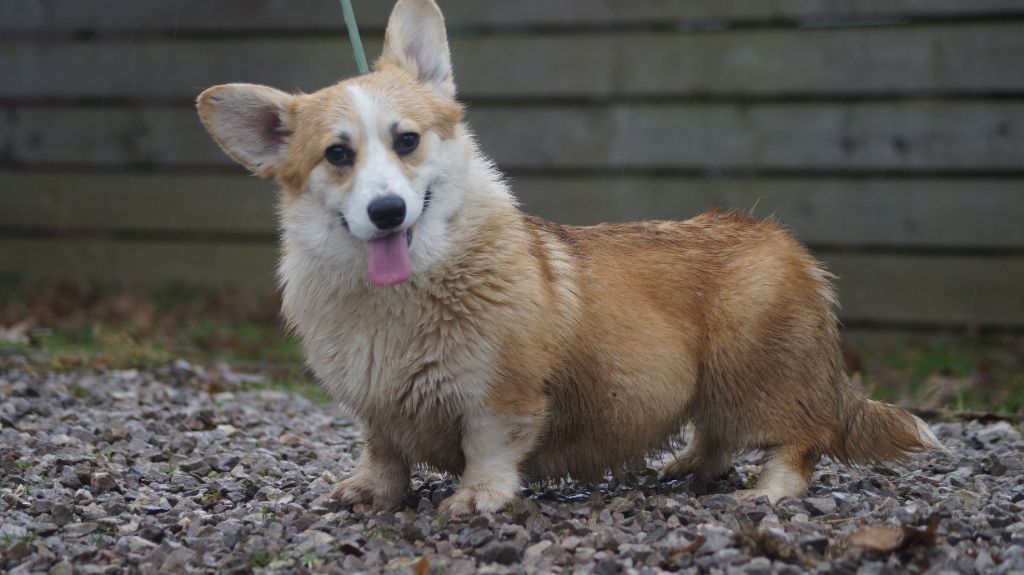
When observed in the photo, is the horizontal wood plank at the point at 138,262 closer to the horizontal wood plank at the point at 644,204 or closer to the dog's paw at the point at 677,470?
the horizontal wood plank at the point at 644,204

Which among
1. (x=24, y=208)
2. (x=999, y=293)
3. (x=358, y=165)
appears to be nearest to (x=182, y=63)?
(x=24, y=208)

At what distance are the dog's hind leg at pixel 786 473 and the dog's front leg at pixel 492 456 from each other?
76 centimetres

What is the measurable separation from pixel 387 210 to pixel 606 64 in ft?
14.2

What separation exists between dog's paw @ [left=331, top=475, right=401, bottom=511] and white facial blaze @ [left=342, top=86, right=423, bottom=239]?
0.86 metres

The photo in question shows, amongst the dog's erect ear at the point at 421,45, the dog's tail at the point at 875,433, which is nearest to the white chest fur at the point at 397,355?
the dog's erect ear at the point at 421,45

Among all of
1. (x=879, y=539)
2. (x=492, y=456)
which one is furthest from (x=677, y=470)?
(x=879, y=539)

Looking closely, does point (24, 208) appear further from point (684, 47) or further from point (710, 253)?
point (710, 253)

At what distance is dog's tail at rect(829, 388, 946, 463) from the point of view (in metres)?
3.86

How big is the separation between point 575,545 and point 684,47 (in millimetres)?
4759

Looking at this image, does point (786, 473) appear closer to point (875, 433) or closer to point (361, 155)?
point (875, 433)

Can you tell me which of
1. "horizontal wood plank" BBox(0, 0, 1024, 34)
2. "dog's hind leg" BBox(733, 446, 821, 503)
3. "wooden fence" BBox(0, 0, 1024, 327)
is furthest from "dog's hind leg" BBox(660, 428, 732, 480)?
"horizontal wood plank" BBox(0, 0, 1024, 34)

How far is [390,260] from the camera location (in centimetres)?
329

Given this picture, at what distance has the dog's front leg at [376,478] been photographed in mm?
3564

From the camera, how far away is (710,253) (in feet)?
12.8
